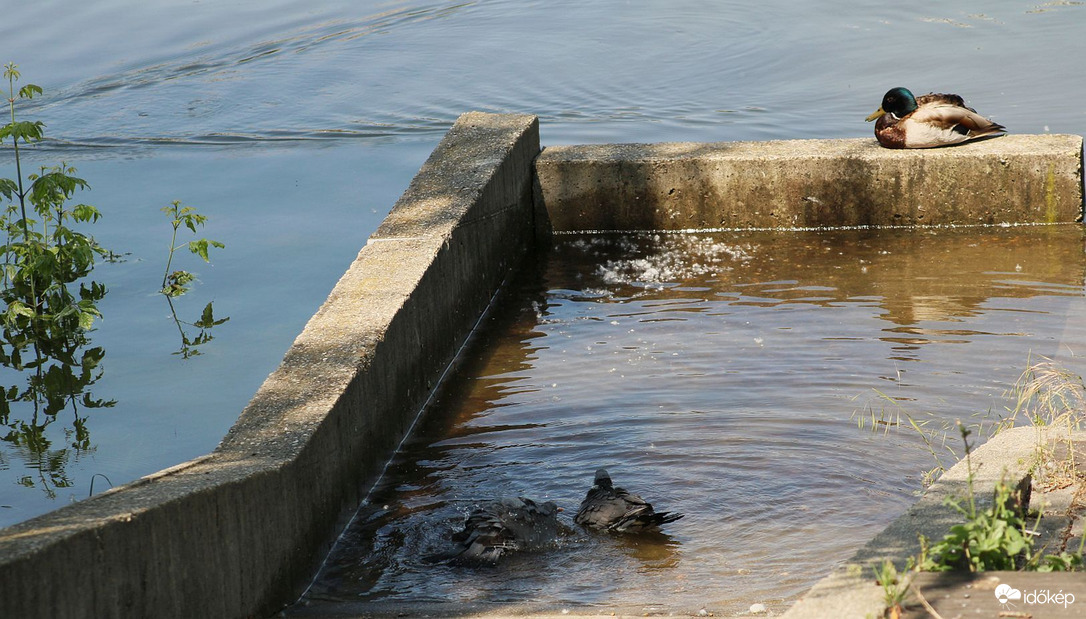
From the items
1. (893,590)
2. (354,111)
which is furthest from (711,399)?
(354,111)

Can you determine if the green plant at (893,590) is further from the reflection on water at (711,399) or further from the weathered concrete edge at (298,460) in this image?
the weathered concrete edge at (298,460)

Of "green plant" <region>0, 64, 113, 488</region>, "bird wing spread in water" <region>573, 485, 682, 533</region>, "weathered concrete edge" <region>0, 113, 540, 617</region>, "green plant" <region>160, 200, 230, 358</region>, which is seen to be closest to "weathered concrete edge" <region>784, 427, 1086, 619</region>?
"bird wing spread in water" <region>573, 485, 682, 533</region>

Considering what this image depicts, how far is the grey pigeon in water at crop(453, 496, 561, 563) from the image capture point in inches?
185

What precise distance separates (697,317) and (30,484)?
12.6 ft

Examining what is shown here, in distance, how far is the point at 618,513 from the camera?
4.86 metres

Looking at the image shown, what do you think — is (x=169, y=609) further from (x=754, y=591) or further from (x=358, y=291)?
(x=358, y=291)

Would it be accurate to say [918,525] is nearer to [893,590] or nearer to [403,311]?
[893,590]

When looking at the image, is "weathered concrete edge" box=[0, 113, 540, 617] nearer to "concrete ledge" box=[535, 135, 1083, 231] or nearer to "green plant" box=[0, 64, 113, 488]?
"concrete ledge" box=[535, 135, 1083, 231]

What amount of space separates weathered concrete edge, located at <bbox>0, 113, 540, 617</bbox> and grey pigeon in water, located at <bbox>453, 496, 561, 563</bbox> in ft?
2.04

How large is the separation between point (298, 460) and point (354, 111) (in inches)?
429

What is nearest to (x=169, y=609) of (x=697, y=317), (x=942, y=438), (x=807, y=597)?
(x=807, y=597)

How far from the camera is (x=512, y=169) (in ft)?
28.2

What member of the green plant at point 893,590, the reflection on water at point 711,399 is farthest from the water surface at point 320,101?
the green plant at point 893,590

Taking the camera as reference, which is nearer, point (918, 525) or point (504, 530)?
point (918, 525)
